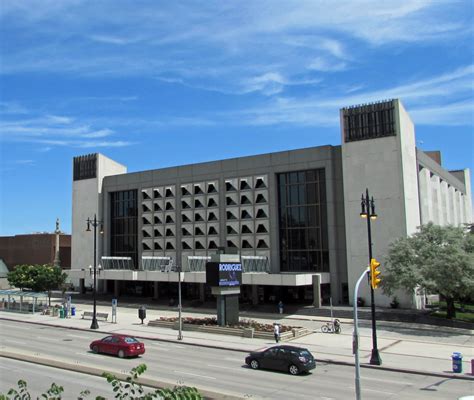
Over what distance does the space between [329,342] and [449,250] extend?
45.8 ft

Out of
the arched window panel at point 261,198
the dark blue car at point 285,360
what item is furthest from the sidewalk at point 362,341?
the arched window panel at point 261,198

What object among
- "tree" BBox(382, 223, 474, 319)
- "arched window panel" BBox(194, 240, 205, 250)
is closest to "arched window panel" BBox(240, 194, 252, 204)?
"arched window panel" BBox(194, 240, 205, 250)

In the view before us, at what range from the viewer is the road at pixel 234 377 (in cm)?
2155

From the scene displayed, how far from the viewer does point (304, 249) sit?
58.8 metres

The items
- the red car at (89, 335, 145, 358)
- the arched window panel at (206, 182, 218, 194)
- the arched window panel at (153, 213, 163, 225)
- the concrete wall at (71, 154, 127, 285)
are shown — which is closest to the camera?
the red car at (89, 335, 145, 358)

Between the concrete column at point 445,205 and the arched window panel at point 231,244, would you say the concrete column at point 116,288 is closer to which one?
the arched window panel at point 231,244

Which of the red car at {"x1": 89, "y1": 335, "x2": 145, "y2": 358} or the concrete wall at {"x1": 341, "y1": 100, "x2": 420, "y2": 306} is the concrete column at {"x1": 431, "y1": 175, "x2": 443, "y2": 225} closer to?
the concrete wall at {"x1": 341, "y1": 100, "x2": 420, "y2": 306}

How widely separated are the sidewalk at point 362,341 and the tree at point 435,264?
138 inches

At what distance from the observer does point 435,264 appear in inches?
1633

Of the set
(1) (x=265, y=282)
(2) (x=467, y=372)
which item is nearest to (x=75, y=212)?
(1) (x=265, y=282)

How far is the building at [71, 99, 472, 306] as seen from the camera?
53281 mm

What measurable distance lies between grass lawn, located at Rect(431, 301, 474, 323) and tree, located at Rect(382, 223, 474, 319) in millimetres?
1158

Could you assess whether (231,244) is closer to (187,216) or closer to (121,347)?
(187,216)

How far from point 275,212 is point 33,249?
6562 cm
